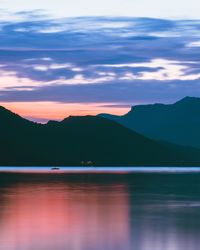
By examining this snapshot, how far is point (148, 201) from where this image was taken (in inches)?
3182

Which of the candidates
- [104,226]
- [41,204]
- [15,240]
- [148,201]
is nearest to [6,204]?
[41,204]

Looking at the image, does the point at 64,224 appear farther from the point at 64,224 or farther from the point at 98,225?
the point at 98,225

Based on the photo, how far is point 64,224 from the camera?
53.6 metres

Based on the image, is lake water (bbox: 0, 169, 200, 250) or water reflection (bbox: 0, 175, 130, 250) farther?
water reflection (bbox: 0, 175, 130, 250)

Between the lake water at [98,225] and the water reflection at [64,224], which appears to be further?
the water reflection at [64,224]

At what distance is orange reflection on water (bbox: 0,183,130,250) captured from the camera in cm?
4216

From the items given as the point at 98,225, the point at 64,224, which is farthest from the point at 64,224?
the point at 98,225

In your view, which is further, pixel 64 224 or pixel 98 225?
pixel 64 224

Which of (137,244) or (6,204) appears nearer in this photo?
(137,244)

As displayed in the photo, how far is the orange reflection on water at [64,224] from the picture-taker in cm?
4216

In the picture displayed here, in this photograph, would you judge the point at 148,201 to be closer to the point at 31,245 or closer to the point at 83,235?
the point at 83,235

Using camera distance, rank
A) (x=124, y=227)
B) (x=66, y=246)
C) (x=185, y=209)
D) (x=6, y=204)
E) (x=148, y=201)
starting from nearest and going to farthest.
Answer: (x=66, y=246) → (x=124, y=227) → (x=185, y=209) → (x=6, y=204) → (x=148, y=201)

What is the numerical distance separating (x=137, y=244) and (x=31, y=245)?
6.50m

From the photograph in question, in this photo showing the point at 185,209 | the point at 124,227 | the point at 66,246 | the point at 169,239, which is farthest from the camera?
→ the point at 185,209
